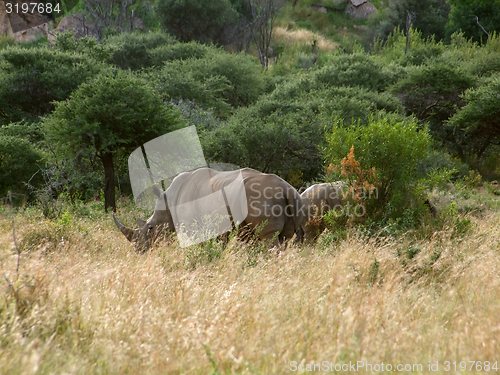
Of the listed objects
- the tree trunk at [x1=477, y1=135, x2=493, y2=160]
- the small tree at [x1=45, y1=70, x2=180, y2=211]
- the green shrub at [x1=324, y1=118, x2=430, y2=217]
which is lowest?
the tree trunk at [x1=477, y1=135, x2=493, y2=160]

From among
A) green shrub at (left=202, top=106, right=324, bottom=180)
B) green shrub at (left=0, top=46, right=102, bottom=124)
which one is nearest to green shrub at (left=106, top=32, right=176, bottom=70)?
green shrub at (left=0, top=46, right=102, bottom=124)

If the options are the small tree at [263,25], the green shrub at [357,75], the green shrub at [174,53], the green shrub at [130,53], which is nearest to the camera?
the green shrub at [357,75]

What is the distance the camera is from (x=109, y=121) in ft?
43.1

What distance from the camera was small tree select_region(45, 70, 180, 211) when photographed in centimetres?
1282

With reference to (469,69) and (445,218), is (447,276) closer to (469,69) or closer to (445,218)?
(445,218)

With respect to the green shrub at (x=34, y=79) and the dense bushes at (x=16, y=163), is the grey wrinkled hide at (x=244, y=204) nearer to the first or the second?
the dense bushes at (x=16, y=163)

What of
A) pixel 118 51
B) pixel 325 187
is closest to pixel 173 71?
pixel 118 51

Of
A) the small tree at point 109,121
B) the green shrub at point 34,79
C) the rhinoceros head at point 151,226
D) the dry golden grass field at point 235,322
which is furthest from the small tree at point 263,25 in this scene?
the dry golden grass field at point 235,322

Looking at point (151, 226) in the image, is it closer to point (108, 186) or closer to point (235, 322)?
point (235, 322)

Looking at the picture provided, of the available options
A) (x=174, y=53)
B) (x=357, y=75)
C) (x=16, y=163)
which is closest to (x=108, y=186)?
(x=16, y=163)

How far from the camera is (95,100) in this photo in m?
13.0

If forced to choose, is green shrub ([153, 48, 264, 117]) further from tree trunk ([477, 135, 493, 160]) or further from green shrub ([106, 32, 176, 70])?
tree trunk ([477, 135, 493, 160])

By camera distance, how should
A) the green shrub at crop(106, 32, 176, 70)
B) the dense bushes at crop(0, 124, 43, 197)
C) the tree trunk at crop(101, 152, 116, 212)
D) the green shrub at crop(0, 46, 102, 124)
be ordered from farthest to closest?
the green shrub at crop(106, 32, 176, 70)
the green shrub at crop(0, 46, 102, 124)
the dense bushes at crop(0, 124, 43, 197)
the tree trunk at crop(101, 152, 116, 212)

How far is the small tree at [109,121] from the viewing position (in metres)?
12.8
